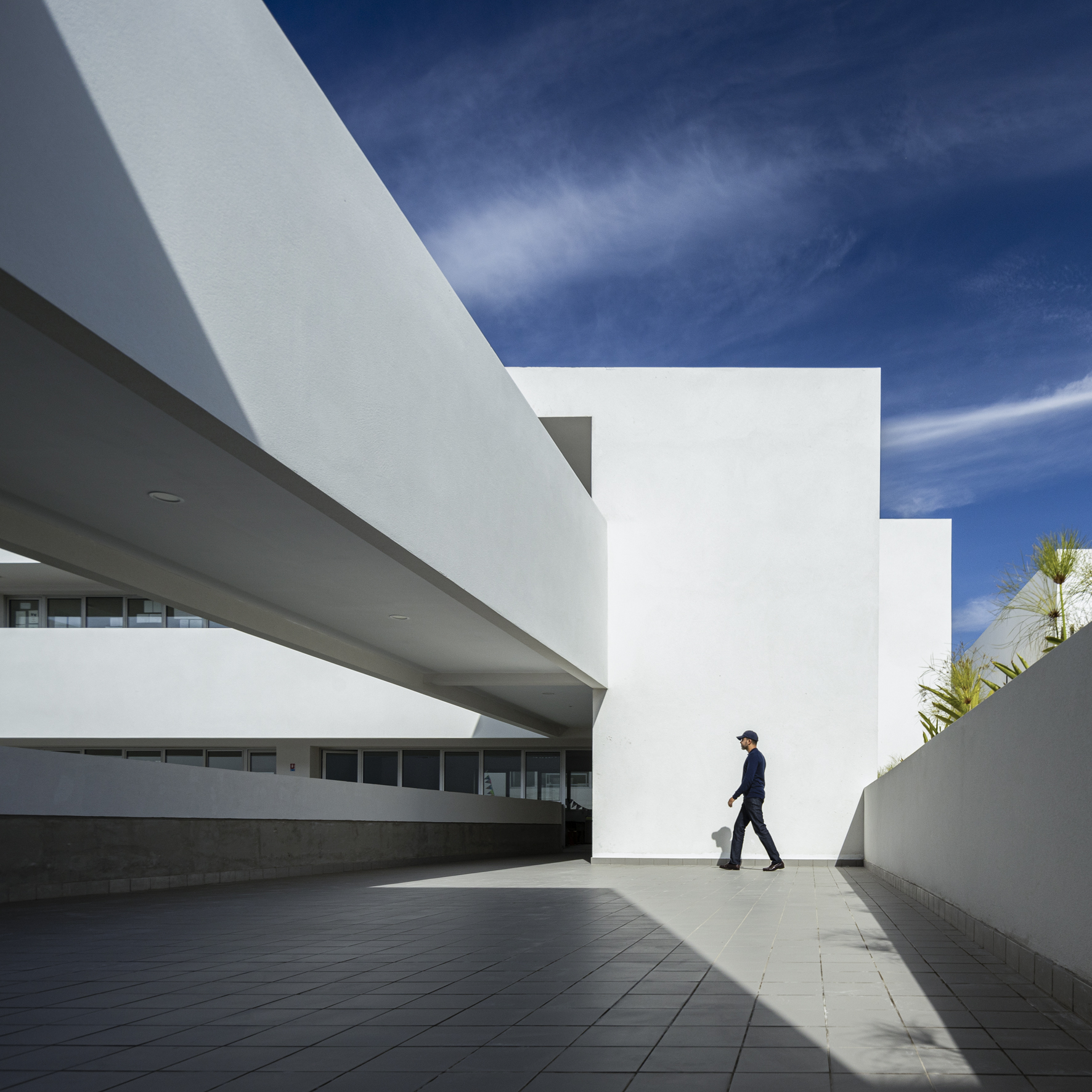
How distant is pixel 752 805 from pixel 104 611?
15.8 m

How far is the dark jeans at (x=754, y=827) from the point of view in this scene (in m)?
12.3

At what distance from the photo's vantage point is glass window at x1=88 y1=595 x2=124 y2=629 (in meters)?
22.7

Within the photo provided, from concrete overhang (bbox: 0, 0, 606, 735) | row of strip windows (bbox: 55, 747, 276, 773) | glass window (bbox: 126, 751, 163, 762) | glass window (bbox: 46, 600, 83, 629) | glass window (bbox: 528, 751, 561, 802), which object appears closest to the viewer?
concrete overhang (bbox: 0, 0, 606, 735)

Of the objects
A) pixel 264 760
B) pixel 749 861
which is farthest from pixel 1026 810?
pixel 264 760

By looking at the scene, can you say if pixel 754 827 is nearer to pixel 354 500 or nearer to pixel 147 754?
pixel 354 500

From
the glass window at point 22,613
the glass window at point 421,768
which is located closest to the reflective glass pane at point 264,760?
the glass window at point 421,768

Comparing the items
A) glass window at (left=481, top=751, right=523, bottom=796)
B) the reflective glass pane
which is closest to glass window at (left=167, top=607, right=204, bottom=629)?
the reflective glass pane

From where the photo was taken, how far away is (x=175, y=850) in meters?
10.5

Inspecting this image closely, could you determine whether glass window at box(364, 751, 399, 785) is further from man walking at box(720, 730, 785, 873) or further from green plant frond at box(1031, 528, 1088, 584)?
green plant frond at box(1031, 528, 1088, 584)

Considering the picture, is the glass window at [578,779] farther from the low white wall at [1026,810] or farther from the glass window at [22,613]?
the low white wall at [1026,810]

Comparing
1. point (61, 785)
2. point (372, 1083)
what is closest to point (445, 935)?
point (372, 1083)

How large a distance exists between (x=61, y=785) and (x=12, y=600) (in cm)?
1602

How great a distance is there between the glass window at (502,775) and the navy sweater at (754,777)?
10.8 meters

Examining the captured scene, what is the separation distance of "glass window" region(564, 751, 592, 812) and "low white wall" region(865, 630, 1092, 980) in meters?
15.6
